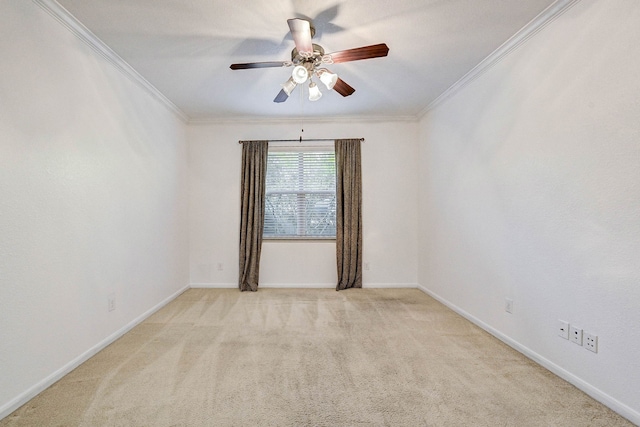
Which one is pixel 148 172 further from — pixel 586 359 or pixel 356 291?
pixel 586 359

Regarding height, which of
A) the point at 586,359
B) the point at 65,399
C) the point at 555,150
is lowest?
the point at 65,399

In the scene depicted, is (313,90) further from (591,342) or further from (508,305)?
(591,342)

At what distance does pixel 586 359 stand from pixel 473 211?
147cm

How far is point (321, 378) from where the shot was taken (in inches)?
79.8

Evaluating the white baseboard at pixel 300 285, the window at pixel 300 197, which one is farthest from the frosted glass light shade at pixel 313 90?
the white baseboard at pixel 300 285

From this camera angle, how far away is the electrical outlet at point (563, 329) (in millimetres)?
1967

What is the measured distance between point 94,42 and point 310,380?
9.59 ft

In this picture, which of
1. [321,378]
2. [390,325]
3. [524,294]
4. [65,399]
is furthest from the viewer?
[390,325]

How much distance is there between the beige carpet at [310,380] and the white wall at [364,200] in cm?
135

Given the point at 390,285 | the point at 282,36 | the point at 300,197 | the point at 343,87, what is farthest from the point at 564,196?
the point at 300,197

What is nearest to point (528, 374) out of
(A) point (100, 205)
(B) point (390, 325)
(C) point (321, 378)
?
(B) point (390, 325)

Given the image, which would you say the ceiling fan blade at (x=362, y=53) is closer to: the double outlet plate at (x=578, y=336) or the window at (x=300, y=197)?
the double outlet plate at (x=578, y=336)

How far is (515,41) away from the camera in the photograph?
238 cm

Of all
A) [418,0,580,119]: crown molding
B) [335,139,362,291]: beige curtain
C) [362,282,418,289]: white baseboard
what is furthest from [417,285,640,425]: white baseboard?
[418,0,580,119]: crown molding
